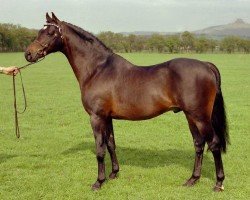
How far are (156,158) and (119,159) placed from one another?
32.2 inches

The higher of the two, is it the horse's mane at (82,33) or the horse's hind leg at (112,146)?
the horse's mane at (82,33)

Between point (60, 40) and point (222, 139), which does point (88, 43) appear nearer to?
point (60, 40)

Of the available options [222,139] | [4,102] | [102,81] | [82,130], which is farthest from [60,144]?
[4,102]

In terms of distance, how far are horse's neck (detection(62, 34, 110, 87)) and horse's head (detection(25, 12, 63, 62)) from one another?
269 mm

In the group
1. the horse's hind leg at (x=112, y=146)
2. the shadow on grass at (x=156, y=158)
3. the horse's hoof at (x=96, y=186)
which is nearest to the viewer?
the horse's hoof at (x=96, y=186)

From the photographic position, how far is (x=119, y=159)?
796 cm

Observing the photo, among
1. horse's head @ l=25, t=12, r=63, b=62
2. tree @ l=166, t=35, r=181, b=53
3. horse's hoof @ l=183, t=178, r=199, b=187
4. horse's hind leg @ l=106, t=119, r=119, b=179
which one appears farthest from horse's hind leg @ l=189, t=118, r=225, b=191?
tree @ l=166, t=35, r=181, b=53

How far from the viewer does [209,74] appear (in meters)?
5.79

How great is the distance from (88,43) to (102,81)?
739 millimetres

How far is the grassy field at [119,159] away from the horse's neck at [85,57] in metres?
1.96

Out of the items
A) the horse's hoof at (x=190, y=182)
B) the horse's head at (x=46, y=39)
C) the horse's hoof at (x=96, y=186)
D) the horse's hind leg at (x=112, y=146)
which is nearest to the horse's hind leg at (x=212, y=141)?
the horse's hoof at (x=190, y=182)

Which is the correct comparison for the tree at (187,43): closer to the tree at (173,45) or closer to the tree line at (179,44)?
the tree line at (179,44)

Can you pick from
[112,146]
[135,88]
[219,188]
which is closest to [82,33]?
[135,88]

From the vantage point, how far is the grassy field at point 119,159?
6.11m
